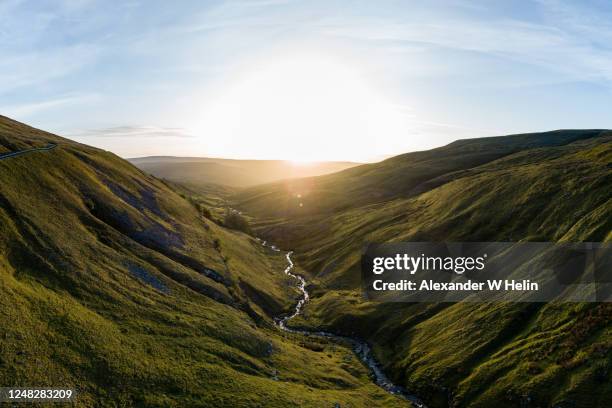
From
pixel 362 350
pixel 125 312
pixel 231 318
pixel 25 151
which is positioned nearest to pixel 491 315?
pixel 362 350

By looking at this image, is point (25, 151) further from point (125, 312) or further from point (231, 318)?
point (231, 318)

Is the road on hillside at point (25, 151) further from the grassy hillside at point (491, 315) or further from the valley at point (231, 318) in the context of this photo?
the grassy hillside at point (491, 315)

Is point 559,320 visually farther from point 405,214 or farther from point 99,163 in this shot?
point 99,163

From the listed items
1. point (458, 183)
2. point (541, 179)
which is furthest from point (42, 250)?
point (458, 183)

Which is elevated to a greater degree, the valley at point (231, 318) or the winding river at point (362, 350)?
the valley at point (231, 318)

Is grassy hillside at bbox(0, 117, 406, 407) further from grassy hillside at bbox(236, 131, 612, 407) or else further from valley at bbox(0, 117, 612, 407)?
grassy hillside at bbox(236, 131, 612, 407)

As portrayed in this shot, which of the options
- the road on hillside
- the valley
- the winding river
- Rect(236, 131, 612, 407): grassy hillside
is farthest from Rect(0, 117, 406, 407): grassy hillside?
Rect(236, 131, 612, 407): grassy hillside

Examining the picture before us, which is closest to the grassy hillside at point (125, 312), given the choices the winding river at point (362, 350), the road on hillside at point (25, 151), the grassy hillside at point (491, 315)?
the road on hillside at point (25, 151)
